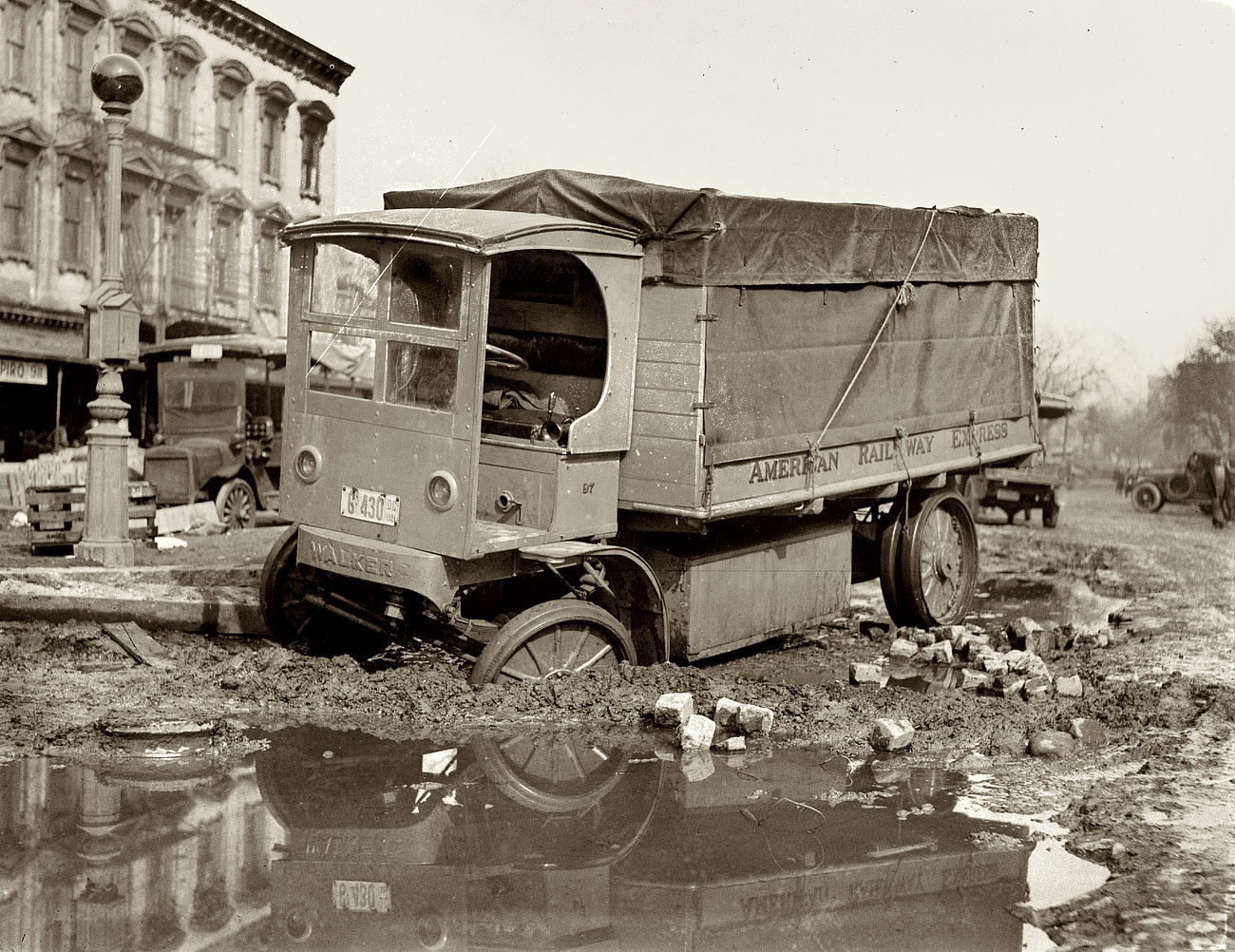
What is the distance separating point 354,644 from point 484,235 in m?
3.01

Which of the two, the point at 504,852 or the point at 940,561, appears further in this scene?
the point at 940,561

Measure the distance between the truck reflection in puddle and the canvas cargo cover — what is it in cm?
286

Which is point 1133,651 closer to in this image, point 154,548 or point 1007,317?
point 1007,317

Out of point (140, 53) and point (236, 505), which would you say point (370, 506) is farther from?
point (140, 53)

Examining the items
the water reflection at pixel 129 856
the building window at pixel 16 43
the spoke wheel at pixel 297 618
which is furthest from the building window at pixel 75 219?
the water reflection at pixel 129 856

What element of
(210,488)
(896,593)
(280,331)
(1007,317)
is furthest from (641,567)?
(280,331)

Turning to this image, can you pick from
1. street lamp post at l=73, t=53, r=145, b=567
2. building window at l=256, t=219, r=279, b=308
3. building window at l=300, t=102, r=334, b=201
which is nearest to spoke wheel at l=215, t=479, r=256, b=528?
street lamp post at l=73, t=53, r=145, b=567

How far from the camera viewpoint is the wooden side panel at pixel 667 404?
24.0 ft

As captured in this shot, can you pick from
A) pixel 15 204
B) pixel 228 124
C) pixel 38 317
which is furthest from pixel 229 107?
pixel 38 317

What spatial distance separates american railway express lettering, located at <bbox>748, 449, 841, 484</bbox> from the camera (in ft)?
25.8

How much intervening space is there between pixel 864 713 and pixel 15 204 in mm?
22803

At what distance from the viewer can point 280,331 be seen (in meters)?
30.4

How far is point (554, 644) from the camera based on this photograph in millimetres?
6914

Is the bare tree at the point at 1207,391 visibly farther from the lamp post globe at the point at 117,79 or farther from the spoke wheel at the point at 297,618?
the spoke wheel at the point at 297,618
